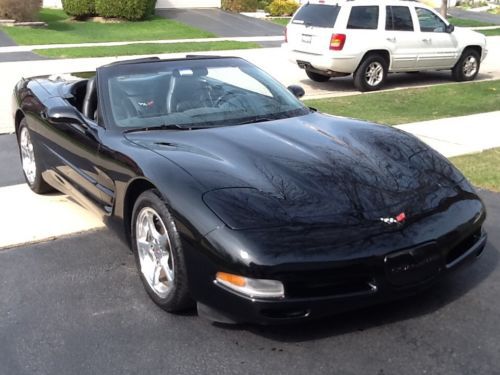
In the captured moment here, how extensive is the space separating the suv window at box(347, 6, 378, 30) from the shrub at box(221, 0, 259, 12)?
19367 millimetres

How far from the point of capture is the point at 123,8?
Answer: 26.2 meters

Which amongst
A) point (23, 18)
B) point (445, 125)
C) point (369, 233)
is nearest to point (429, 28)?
point (445, 125)

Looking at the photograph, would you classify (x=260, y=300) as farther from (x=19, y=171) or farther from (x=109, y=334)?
(x=19, y=171)

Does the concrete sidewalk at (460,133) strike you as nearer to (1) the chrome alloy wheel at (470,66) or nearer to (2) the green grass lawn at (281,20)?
(1) the chrome alloy wheel at (470,66)

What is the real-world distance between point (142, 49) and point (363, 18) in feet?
27.2

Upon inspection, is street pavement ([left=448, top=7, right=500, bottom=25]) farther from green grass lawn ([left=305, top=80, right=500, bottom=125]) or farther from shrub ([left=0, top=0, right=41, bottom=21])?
green grass lawn ([left=305, top=80, right=500, bottom=125])

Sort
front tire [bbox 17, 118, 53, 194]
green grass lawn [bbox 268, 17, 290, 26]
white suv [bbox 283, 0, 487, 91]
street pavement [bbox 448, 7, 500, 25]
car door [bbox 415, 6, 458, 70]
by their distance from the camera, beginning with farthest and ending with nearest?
street pavement [bbox 448, 7, 500, 25], green grass lawn [bbox 268, 17, 290, 26], car door [bbox 415, 6, 458, 70], white suv [bbox 283, 0, 487, 91], front tire [bbox 17, 118, 53, 194]

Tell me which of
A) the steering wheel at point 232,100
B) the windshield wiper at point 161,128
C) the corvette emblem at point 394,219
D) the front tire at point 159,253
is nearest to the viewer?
the corvette emblem at point 394,219

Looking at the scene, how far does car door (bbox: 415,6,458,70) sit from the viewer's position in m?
13.0

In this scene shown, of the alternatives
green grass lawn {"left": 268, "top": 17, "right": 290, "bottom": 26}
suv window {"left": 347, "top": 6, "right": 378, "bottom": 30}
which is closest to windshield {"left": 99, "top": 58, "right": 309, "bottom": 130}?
suv window {"left": 347, "top": 6, "right": 378, "bottom": 30}

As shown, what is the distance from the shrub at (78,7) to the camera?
25.9 m

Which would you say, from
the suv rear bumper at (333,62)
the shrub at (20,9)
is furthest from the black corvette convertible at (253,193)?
the shrub at (20,9)

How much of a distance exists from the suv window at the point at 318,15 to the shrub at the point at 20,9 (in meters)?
14.3

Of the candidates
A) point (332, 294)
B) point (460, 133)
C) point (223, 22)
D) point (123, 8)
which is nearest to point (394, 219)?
point (332, 294)
